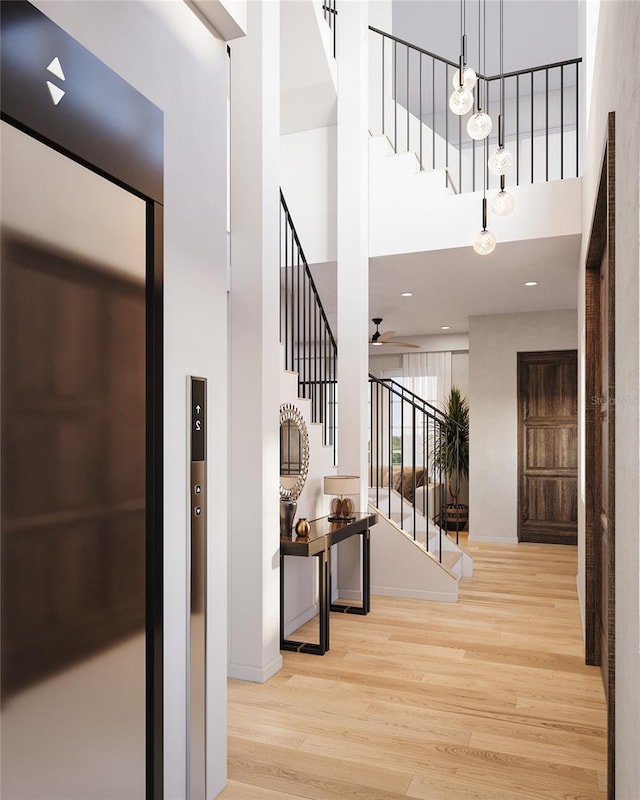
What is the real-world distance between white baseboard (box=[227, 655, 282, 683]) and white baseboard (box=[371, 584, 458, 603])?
5.79ft

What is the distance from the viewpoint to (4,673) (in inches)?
47.5

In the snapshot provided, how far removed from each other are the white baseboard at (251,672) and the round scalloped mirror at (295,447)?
1.14 m

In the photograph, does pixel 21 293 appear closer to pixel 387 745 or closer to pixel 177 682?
pixel 177 682

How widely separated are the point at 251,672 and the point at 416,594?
6.34ft

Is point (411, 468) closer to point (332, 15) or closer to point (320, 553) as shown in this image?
point (320, 553)

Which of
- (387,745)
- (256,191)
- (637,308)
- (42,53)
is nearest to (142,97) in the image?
(42,53)

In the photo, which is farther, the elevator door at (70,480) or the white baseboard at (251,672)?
the white baseboard at (251,672)

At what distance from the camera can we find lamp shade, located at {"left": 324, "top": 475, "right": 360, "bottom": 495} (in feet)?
13.4

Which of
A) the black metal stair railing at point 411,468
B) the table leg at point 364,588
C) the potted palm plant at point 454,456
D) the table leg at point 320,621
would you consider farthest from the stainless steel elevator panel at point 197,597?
the potted palm plant at point 454,456

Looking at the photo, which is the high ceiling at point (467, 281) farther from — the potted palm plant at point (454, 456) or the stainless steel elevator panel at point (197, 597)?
the stainless steel elevator panel at point (197, 597)

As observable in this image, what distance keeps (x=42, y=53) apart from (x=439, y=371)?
8190mm

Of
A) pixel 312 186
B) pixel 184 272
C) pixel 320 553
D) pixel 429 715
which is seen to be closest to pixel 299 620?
pixel 320 553

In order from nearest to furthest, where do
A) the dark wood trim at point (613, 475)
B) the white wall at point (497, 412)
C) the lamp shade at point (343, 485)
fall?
1. the dark wood trim at point (613, 475)
2. the lamp shade at point (343, 485)
3. the white wall at point (497, 412)

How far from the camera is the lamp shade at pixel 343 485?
407 cm
